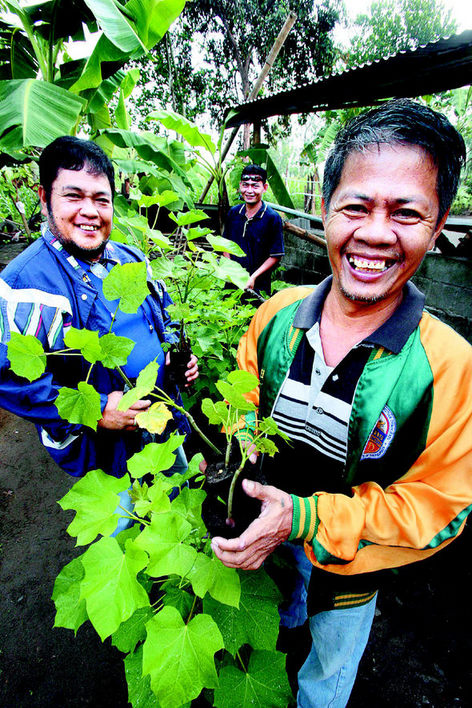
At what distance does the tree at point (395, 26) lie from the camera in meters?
13.7

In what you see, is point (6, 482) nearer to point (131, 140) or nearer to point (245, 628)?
point (245, 628)

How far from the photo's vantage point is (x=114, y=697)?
169 centimetres

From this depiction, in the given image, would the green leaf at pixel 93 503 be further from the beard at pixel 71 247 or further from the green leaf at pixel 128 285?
the beard at pixel 71 247

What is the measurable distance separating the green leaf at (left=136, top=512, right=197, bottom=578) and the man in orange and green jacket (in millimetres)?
87

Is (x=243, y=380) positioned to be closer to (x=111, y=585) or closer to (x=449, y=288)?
(x=111, y=585)

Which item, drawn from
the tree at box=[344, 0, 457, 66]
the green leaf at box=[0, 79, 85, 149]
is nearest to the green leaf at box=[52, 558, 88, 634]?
the green leaf at box=[0, 79, 85, 149]

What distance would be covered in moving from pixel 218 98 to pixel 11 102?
14.5m

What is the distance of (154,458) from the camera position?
36.7 inches

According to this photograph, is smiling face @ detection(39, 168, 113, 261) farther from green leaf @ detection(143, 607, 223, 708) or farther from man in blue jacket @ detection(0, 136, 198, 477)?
green leaf @ detection(143, 607, 223, 708)

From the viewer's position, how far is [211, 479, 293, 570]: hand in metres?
0.83

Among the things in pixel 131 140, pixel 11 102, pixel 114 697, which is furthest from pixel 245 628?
pixel 131 140

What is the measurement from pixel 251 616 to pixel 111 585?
399 mm

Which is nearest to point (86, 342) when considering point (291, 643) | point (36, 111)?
point (291, 643)

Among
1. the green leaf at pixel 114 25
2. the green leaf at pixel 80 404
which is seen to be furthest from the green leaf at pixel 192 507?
the green leaf at pixel 114 25
